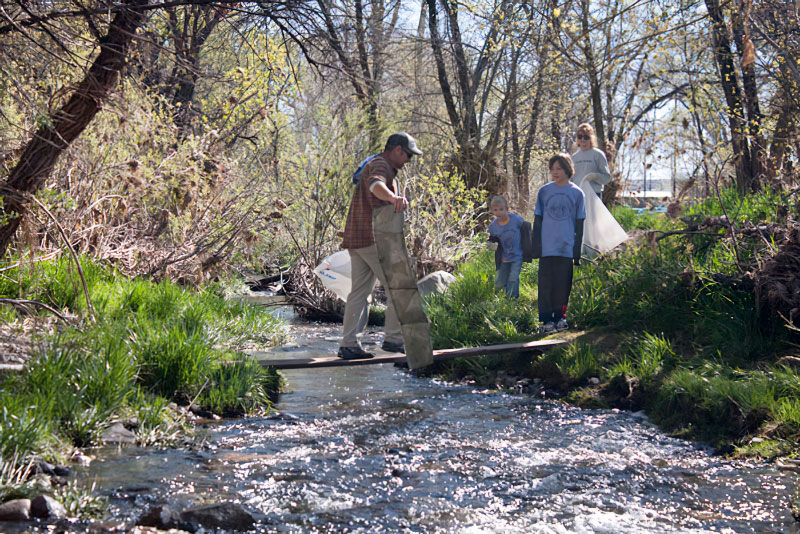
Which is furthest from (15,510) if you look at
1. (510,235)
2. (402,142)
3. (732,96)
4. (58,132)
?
(732,96)

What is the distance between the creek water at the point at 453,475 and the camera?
14.3 feet

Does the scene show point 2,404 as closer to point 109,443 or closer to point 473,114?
point 109,443

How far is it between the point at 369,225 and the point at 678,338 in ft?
11.4

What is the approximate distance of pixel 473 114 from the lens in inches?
719

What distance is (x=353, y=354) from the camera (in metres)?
7.45

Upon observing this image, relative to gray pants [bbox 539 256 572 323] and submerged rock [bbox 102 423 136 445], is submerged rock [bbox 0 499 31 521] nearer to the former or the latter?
submerged rock [bbox 102 423 136 445]

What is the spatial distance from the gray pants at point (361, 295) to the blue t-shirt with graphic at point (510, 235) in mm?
2746

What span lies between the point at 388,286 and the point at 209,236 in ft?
16.3

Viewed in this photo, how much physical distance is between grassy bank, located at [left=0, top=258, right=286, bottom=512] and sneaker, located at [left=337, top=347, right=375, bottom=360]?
2.53 feet

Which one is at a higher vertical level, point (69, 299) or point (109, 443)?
point (69, 299)

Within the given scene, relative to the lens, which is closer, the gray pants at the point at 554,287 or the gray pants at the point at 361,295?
the gray pants at the point at 361,295

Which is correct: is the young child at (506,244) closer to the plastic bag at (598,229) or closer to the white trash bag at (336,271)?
the plastic bag at (598,229)

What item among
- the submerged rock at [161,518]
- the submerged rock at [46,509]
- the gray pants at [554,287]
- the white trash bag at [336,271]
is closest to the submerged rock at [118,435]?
the submerged rock at [46,509]

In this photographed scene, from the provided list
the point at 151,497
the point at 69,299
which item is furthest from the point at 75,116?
the point at 151,497
